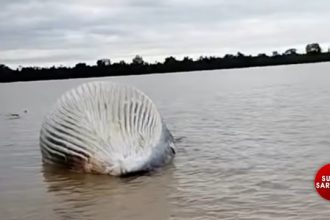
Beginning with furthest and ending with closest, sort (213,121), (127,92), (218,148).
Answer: (213,121), (218,148), (127,92)

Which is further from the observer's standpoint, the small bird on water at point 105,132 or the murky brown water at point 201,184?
the small bird on water at point 105,132

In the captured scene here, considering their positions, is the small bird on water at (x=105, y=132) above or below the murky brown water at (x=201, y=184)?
above

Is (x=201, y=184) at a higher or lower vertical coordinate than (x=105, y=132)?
lower

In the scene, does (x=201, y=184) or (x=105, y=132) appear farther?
(x=105, y=132)

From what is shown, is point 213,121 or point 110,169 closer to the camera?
point 110,169

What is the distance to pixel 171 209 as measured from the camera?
8898 millimetres

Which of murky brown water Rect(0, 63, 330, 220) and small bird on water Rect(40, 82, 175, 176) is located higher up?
small bird on water Rect(40, 82, 175, 176)

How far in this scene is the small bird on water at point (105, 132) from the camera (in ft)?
35.5

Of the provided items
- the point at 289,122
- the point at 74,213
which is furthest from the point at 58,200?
the point at 289,122

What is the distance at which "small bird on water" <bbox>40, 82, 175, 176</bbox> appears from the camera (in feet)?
35.5

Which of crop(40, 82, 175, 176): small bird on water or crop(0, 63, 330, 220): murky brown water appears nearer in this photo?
crop(0, 63, 330, 220): murky brown water

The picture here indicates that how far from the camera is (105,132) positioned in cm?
1094

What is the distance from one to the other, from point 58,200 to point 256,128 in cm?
854

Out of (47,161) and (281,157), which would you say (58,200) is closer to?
(47,161)
